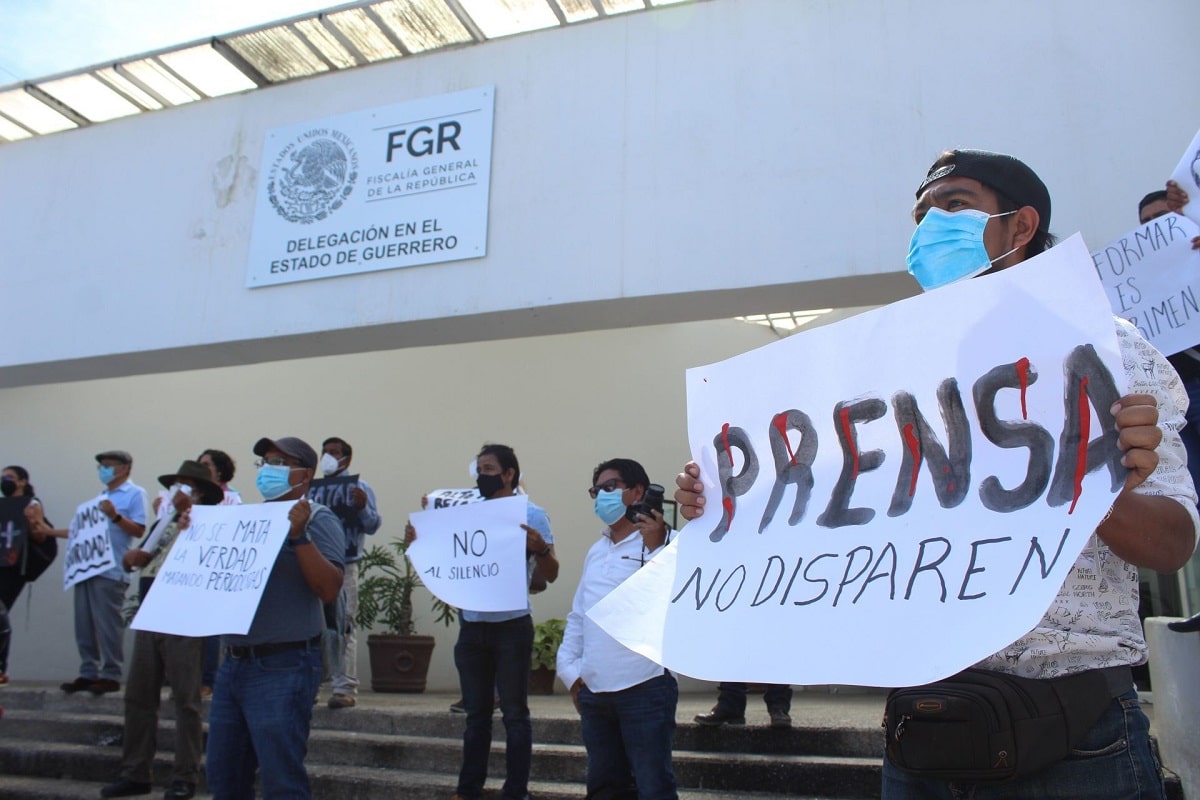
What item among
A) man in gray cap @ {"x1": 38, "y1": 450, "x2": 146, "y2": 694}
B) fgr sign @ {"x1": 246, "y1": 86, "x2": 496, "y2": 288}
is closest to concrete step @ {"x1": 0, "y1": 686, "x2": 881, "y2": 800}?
man in gray cap @ {"x1": 38, "y1": 450, "x2": 146, "y2": 694}

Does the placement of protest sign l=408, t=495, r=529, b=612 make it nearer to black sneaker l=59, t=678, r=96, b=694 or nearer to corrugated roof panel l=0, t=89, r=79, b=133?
black sneaker l=59, t=678, r=96, b=694

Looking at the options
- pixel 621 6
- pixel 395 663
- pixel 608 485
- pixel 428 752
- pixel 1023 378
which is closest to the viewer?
pixel 1023 378

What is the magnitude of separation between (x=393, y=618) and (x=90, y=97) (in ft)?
15.2

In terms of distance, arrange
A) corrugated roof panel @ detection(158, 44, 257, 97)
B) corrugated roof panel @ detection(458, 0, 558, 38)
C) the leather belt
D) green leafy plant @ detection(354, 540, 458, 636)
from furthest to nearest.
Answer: green leafy plant @ detection(354, 540, 458, 636)
corrugated roof panel @ detection(158, 44, 257, 97)
corrugated roof panel @ detection(458, 0, 558, 38)
the leather belt

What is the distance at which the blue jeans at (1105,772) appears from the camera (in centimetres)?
136

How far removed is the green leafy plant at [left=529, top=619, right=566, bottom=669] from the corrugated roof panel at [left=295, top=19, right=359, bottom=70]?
425 cm

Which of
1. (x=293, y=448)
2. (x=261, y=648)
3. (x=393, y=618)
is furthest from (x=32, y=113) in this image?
(x=261, y=648)

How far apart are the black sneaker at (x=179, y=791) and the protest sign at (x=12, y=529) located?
2883mm

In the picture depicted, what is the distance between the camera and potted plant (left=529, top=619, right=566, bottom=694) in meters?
7.30

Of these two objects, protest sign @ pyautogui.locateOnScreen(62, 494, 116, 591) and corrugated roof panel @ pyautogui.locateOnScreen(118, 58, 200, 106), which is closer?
protest sign @ pyautogui.locateOnScreen(62, 494, 116, 591)

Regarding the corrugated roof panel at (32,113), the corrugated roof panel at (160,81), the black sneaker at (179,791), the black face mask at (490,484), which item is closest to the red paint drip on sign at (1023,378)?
the black face mask at (490,484)

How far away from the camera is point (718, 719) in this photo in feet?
16.0

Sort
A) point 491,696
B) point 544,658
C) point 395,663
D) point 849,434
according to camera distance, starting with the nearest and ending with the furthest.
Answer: point 849,434
point 491,696
point 544,658
point 395,663

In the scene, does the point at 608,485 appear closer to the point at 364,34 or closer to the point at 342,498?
the point at 342,498
